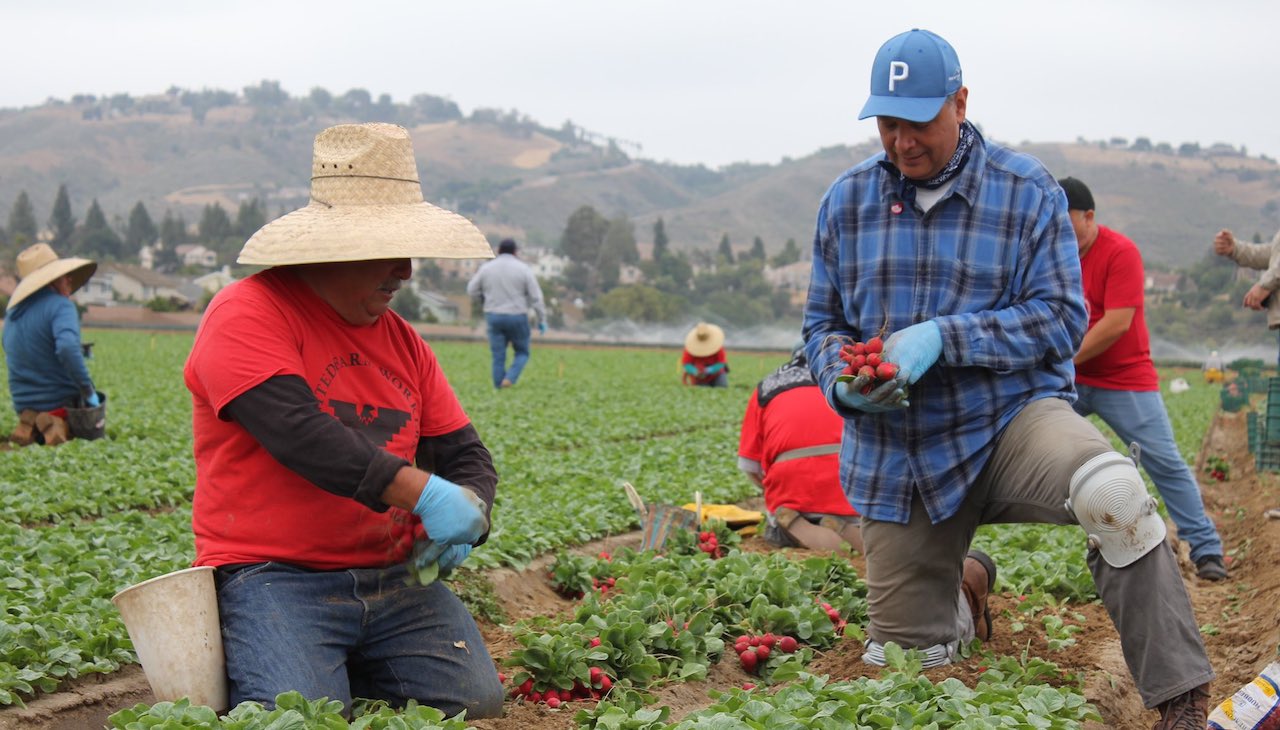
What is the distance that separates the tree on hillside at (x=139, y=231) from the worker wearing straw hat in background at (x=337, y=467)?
12025cm

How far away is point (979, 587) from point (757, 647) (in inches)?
33.9

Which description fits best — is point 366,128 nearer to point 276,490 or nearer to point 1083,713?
point 276,490

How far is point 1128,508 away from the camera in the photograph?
11.6ft

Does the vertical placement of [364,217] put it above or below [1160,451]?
above

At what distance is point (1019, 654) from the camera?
470cm

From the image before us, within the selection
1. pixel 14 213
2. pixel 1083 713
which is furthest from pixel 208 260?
pixel 1083 713

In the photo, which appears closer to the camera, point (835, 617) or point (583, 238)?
point (835, 617)

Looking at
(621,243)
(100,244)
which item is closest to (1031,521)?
(621,243)

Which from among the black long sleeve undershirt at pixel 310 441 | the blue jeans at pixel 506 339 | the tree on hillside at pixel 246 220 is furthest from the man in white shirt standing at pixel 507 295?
the tree on hillside at pixel 246 220

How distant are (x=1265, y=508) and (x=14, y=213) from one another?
389 ft

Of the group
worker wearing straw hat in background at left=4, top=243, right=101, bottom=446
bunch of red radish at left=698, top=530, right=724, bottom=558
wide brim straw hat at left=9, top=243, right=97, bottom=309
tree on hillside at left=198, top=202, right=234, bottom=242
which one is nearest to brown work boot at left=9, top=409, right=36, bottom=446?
worker wearing straw hat in background at left=4, top=243, right=101, bottom=446

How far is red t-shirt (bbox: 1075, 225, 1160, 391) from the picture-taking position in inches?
268

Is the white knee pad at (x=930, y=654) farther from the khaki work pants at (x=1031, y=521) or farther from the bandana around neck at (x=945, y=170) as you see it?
the bandana around neck at (x=945, y=170)

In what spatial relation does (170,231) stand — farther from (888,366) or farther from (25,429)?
(888,366)
